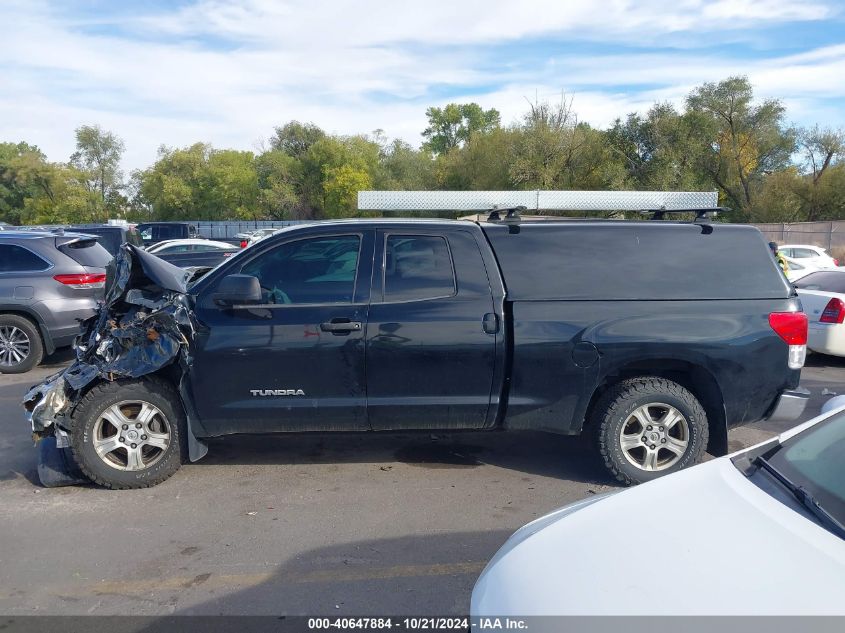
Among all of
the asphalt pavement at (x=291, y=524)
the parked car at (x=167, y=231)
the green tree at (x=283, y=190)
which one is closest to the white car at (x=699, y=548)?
the asphalt pavement at (x=291, y=524)

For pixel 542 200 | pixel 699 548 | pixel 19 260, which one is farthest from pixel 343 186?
pixel 699 548

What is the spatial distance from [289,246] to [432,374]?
4.54 ft

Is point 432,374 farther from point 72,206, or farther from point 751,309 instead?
point 72,206

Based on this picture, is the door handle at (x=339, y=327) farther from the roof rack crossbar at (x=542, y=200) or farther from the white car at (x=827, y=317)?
the white car at (x=827, y=317)

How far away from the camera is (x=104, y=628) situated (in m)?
3.40

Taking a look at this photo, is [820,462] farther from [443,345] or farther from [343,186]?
[343,186]

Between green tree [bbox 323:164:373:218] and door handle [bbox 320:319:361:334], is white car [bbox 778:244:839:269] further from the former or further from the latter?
green tree [bbox 323:164:373:218]

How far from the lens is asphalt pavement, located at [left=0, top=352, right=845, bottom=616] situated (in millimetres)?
3695

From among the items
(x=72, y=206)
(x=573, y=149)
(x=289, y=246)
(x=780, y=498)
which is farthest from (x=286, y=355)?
(x=72, y=206)

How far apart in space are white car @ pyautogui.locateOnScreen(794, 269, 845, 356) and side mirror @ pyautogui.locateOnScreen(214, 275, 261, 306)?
745cm

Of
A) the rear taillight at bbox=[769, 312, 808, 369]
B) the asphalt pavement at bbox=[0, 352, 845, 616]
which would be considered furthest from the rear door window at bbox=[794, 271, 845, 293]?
the rear taillight at bbox=[769, 312, 808, 369]

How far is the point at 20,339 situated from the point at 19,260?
41.0 inches

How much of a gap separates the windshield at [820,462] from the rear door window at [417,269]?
2.63m

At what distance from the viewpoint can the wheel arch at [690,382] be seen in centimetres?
515
